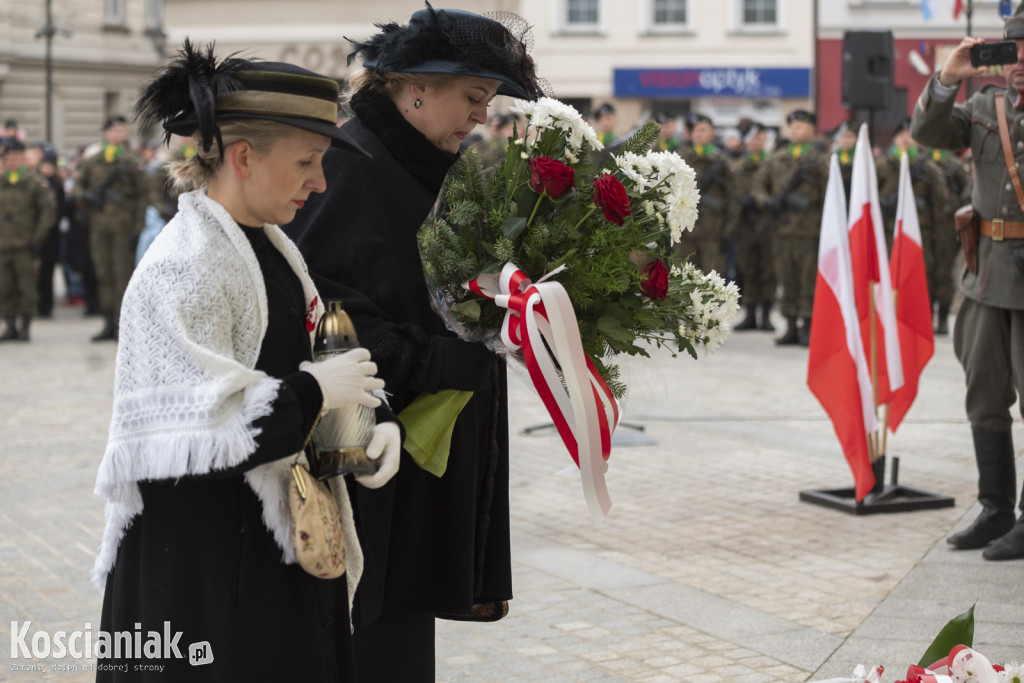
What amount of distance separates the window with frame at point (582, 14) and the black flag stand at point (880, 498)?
87.3 ft

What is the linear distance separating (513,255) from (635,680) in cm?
192

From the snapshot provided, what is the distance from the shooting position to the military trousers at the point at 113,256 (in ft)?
49.1

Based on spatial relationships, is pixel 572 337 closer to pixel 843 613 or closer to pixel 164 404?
pixel 164 404

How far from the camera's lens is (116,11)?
129 ft

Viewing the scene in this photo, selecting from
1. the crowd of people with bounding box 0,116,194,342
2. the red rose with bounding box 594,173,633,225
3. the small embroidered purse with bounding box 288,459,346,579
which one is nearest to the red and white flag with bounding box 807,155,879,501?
the red rose with bounding box 594,173,633,225

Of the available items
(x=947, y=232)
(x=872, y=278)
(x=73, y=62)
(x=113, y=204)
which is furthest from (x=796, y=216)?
(x=73, y=62)

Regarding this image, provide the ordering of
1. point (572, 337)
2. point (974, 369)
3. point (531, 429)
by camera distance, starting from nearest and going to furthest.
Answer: point (572, 337)
point (974, 369)
point (531, 429)

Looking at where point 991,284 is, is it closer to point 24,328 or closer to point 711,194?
point 711,194

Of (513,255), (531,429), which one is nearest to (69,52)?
(531,429)

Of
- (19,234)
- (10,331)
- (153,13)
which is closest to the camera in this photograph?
(10,331)

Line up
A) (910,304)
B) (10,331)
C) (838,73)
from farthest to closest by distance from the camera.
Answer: (838,73)
(10,331)
(910,304)

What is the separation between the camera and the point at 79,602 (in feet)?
17.4

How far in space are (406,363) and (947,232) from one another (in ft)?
42.2

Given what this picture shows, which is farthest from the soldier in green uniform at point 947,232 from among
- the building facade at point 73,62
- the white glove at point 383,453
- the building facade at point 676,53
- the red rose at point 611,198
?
the building facade at point 73,62
